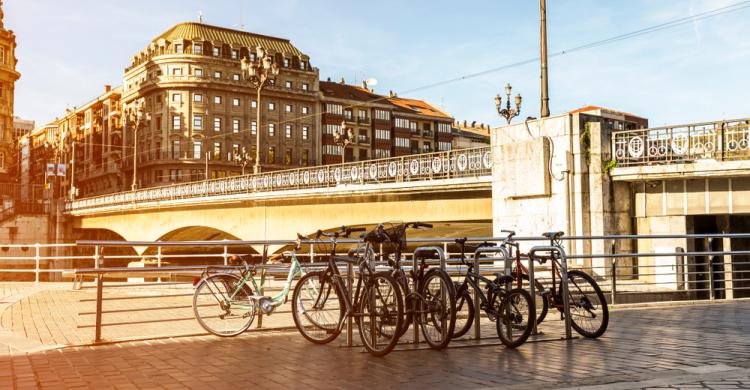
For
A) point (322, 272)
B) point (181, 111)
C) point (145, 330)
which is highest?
point (181, 111)

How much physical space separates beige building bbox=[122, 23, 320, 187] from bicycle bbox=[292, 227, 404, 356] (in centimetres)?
7833

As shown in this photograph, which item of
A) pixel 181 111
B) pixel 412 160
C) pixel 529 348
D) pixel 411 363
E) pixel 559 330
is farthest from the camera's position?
pixel 181 111

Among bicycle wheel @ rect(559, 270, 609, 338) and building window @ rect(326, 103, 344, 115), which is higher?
building window @ rect(326, 103, 344, 115)

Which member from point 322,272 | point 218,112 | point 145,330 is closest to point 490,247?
point 322,272

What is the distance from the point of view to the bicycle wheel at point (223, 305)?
878 cm

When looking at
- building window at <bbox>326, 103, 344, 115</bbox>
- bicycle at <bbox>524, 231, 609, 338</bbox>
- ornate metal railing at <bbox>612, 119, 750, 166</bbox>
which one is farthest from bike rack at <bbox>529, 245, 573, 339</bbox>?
building window at <bbox>326, 103, 344, 115</bbox>

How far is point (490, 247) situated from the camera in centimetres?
868

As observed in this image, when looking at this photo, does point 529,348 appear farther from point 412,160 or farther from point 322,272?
point 412,160

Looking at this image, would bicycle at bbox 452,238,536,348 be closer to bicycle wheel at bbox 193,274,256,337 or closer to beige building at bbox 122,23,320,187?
bicycle wheel at bbox 193,274,256,337

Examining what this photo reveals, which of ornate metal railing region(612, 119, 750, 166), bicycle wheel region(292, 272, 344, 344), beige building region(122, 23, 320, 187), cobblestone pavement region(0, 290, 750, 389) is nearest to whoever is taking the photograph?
cobblestone pavement region(0, 290, 750, 389)

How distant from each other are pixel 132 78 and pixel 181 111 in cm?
1458

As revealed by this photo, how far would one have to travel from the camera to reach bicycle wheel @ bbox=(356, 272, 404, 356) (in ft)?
24.1

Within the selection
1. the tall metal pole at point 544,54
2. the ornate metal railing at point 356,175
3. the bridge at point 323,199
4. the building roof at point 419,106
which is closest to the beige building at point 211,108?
the building roof at point 419,106

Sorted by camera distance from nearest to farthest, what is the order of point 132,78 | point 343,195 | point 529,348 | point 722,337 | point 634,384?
point 634,384
point 529,348
point 722,337
point 343,195
point 132,78
